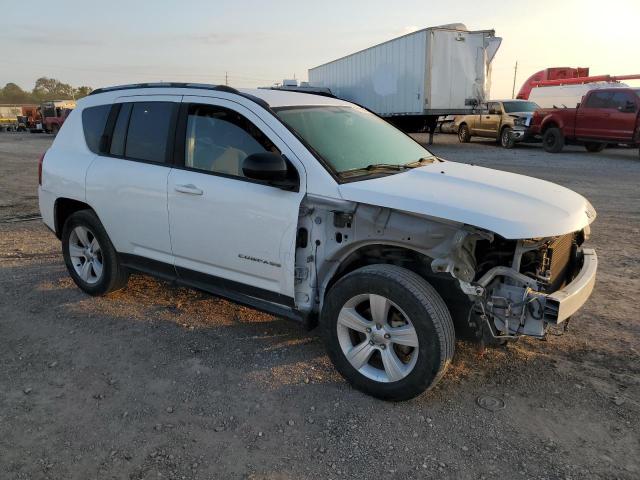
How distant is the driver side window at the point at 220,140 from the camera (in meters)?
3.55

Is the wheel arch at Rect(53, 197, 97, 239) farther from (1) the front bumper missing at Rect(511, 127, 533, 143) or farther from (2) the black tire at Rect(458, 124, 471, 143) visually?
(2) the black tire at Rect(458, 124, 471, 143)

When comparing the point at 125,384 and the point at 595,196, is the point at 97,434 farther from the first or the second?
the point at 595,196

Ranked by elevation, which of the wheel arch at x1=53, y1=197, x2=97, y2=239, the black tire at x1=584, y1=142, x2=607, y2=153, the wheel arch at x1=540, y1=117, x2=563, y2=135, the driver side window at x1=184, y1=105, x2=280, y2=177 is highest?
the wheel arch at x1=540, y1=117, x2=563, y2=135

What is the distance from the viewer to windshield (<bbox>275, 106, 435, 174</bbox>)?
3.48 metres

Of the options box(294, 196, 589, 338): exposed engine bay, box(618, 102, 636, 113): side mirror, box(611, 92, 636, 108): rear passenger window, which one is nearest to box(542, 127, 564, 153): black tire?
box(611, 92, 636, 108): rear passenger window

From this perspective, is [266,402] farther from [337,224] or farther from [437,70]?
[437,70]

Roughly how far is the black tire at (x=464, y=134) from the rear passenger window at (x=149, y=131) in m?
19.7

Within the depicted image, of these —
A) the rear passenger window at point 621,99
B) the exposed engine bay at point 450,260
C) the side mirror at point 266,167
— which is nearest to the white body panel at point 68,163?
the side mirror at point 266,167

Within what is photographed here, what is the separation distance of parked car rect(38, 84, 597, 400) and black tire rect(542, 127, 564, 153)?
15.4m

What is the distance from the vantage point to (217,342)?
12.8 ft

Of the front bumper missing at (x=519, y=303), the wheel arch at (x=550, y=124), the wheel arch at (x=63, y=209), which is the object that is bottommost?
the front bumper missing at (x=519, y=303)

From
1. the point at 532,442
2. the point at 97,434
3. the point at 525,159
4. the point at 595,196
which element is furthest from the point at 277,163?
the point at 525,159

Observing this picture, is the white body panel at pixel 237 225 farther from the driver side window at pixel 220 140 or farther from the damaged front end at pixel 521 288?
the damaged front end at pixel 521 288

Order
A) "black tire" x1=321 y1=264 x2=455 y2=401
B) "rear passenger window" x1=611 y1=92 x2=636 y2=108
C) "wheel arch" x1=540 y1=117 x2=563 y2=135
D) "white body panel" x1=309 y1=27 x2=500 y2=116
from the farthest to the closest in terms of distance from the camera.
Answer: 1. "wheel arch" x1=540 y1=117 x2=563 y2=135
2. "white body panel" x1=309 y1=27 x2=500 y2=116
3. "rear passenger window" x1=611 y1=92 x2=636 y2=108
4. "black tire" x1=321 y1=264 x2=455 y2=401
